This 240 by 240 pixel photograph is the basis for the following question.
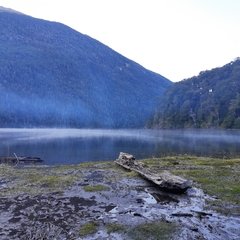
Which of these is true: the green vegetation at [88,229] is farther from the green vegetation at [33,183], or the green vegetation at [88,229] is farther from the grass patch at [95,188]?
the grass patch at [95,188]

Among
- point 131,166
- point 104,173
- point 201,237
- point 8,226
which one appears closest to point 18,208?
point 8,226

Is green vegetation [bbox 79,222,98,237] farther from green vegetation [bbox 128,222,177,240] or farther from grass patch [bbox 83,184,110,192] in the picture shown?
grass patch [bbox 83,184,110,192]

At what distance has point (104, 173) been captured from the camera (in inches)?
1624

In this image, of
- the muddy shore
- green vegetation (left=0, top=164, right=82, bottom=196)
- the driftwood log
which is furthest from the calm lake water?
the muddy shore

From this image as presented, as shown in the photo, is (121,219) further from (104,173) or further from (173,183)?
(104,173)

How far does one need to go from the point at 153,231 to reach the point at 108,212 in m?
4.77

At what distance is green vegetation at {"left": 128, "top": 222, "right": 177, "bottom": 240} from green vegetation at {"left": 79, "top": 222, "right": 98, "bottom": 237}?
2.06m

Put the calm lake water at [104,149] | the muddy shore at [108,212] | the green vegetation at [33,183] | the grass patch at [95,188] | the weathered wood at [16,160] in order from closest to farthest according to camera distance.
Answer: the muddy shore at [108,212]
the green vegetation at [33,183]
the grass patch at [95,188]
the weathered wood at [16,160]
the calm lake water at [104,149]

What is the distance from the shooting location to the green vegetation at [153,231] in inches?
721

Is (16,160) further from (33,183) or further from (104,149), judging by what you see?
(104,149)

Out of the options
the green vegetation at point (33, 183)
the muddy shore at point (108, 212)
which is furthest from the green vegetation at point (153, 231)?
the green vegetation at point (33, 183)

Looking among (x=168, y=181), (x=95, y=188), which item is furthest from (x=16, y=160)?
(x=168, y=181)

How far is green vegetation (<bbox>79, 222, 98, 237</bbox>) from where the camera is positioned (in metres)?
18.8

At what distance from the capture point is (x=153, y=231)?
19.1 m
